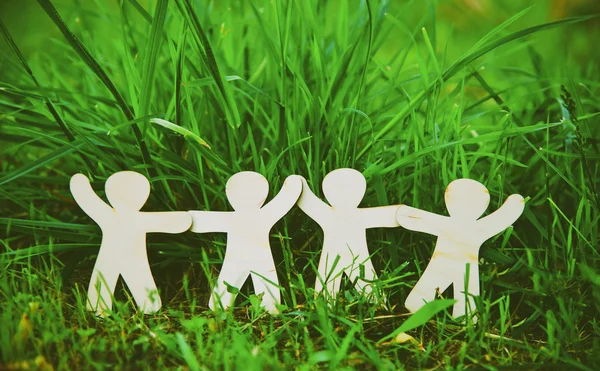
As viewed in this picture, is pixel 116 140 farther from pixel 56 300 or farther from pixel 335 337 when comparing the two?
pixel 335 337

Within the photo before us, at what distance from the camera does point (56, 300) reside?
96 cm

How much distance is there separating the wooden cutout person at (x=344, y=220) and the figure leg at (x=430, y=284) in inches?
3.3

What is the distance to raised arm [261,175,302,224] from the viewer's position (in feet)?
3.09

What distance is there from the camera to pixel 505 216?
92cm

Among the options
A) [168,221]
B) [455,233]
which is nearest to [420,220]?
[455,233]

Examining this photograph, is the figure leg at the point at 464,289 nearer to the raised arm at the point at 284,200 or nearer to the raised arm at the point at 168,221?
the raised arm at the point at 284,200

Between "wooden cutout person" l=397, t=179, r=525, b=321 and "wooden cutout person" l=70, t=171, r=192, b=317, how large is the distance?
0.43 meters

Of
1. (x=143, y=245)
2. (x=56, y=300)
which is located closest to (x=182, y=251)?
(x=143, y=245)

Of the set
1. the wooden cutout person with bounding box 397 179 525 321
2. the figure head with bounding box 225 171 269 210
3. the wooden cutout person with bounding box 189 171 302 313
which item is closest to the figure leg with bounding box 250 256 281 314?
the wooden cutout person with bounding box 189 171 302 313

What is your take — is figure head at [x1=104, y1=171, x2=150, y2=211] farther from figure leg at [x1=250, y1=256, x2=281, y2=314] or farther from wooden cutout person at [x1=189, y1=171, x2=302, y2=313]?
figure leg at [x1=250, y1=256, x2=281, y2=314]

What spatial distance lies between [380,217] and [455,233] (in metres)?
0.14

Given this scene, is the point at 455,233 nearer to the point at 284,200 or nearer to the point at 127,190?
the point at 284,200

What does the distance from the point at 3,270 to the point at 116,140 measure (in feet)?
1.05

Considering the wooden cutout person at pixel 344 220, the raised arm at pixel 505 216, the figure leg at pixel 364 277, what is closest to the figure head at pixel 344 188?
the wooden cutout person at pixel 344 220
